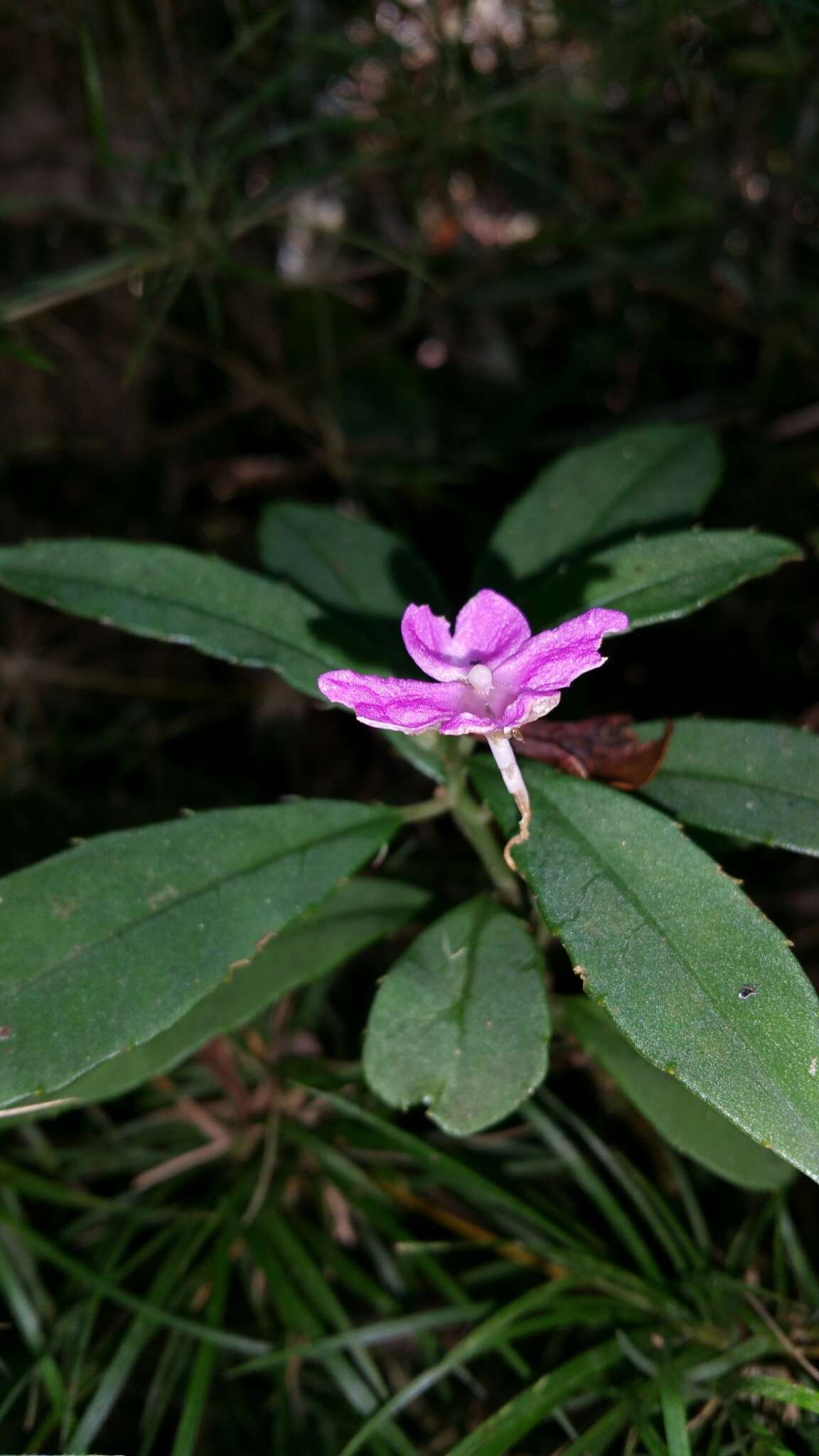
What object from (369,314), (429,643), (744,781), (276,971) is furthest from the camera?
(369,314)

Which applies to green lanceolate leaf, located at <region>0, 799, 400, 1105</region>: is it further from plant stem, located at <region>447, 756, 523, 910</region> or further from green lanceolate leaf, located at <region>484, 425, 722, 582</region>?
green lanceolate leaf, located at <region>484, 425, 722, 582</region>

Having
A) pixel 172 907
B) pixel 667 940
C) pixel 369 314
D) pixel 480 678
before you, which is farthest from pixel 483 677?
pixel 369 314

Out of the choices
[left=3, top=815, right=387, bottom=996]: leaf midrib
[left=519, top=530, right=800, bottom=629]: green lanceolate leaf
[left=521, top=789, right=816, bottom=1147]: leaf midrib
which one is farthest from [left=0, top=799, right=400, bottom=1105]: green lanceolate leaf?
[left=519, top=530, right=800, bottom=629]: green lanceolate leaf

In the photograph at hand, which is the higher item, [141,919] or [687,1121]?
[141,919]

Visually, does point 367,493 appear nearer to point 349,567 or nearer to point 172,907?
point 349,567

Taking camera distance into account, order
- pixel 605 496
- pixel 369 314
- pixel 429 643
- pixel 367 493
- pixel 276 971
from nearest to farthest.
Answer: pixel 429 643
pixel 276 971
pixel 605 496
pixel 367 493
pixel 369 314

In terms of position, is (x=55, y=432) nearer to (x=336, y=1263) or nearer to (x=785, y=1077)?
(x=336, y=1263)

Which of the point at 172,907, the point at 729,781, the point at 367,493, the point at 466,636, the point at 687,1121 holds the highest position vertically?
the point at 466,636
